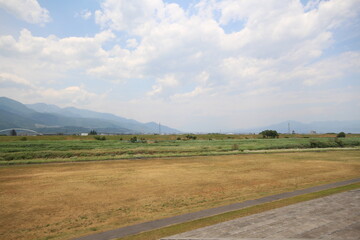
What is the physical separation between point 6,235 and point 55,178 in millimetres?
15770

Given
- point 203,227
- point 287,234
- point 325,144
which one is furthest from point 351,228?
point 325,144

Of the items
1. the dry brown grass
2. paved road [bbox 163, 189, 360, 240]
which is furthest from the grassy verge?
the dry brown grass

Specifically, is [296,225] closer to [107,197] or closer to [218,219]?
[218,219]

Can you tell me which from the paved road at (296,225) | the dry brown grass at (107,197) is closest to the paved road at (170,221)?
the dry brown grass at (107,197)

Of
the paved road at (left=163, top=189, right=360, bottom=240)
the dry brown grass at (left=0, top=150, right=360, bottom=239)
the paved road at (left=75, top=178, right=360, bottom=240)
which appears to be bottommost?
the dry brown grass at (left=0, top=150, right=360, bottom=239)

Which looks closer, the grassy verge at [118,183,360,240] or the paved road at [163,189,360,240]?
the paved road at [163,189,360,240]

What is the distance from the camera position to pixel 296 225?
10094mm

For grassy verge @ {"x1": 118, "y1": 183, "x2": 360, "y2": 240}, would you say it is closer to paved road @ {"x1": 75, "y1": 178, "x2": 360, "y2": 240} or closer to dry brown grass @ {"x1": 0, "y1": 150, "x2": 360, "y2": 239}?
paved road @ {"x1": 75, "y1": 178, "x2": 360, "y2": 240}

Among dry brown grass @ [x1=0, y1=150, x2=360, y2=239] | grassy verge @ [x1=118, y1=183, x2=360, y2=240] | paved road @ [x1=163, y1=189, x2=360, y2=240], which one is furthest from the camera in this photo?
dry brown grass @ [x1=0, y1=150, x2=360, y2=239]

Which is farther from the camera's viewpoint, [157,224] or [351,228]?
[157,224]

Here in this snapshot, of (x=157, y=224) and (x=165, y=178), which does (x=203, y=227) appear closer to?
(x=157, y=224)

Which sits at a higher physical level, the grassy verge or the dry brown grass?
the grassy verge

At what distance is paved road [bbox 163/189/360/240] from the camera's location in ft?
30.1

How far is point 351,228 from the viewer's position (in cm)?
975
